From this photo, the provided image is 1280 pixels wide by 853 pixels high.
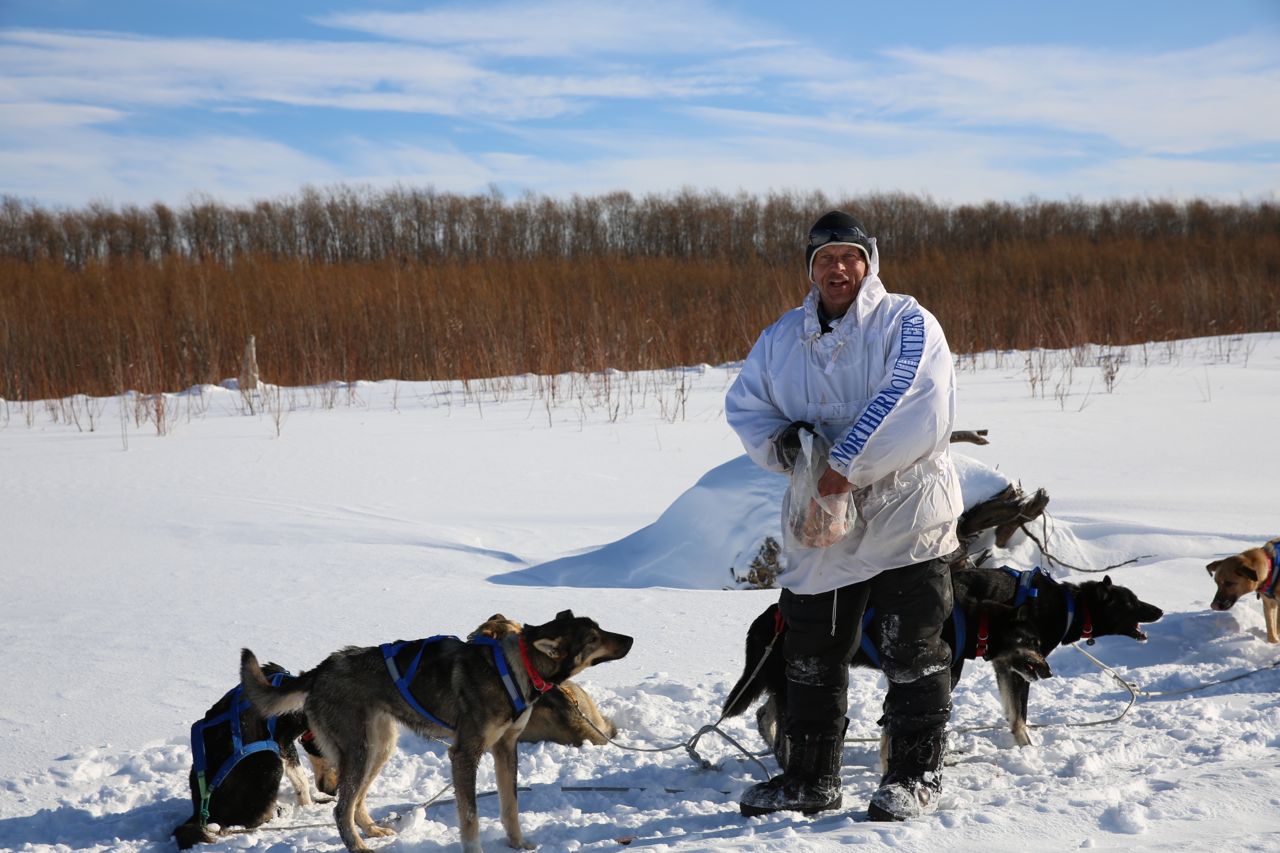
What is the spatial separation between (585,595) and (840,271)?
335 centimetres

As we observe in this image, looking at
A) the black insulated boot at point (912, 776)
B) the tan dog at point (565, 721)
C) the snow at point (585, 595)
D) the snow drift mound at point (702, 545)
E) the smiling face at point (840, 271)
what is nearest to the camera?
the black insulated boot at point (912, 776)

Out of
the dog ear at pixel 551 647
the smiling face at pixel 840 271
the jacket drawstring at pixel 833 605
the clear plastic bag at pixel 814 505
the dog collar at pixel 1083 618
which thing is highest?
the smiling face at pixel 840 271

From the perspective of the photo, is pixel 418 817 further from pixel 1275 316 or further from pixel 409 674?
pixel 1275 316

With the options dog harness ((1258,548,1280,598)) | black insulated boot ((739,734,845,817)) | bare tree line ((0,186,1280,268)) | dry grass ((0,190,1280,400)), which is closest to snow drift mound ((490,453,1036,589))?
dog harness ((1258,548,1280,598))

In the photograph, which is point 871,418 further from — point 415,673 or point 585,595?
point 585,595

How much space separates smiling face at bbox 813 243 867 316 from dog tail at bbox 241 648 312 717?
7.26ft

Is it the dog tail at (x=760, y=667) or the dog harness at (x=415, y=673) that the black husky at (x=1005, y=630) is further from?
the dog harness at (x=415, y=673)

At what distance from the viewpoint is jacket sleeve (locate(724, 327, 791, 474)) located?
3.52 m

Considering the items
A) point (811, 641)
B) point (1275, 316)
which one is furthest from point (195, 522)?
point (1275, 316)

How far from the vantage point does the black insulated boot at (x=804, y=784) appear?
352cm

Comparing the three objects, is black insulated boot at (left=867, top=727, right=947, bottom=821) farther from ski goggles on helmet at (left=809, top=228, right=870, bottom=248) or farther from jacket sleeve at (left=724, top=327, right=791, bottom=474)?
ski goggles on helmet at (left=809, top=228, right=870, bottom=248)

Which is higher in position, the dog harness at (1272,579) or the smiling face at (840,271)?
the smiling face at (840,271)

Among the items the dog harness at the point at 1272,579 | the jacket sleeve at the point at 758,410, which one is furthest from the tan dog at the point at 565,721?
the dog harness at the point at 1272,579

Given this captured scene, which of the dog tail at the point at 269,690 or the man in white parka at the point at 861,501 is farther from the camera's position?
the dog tail at the point at 269,690
